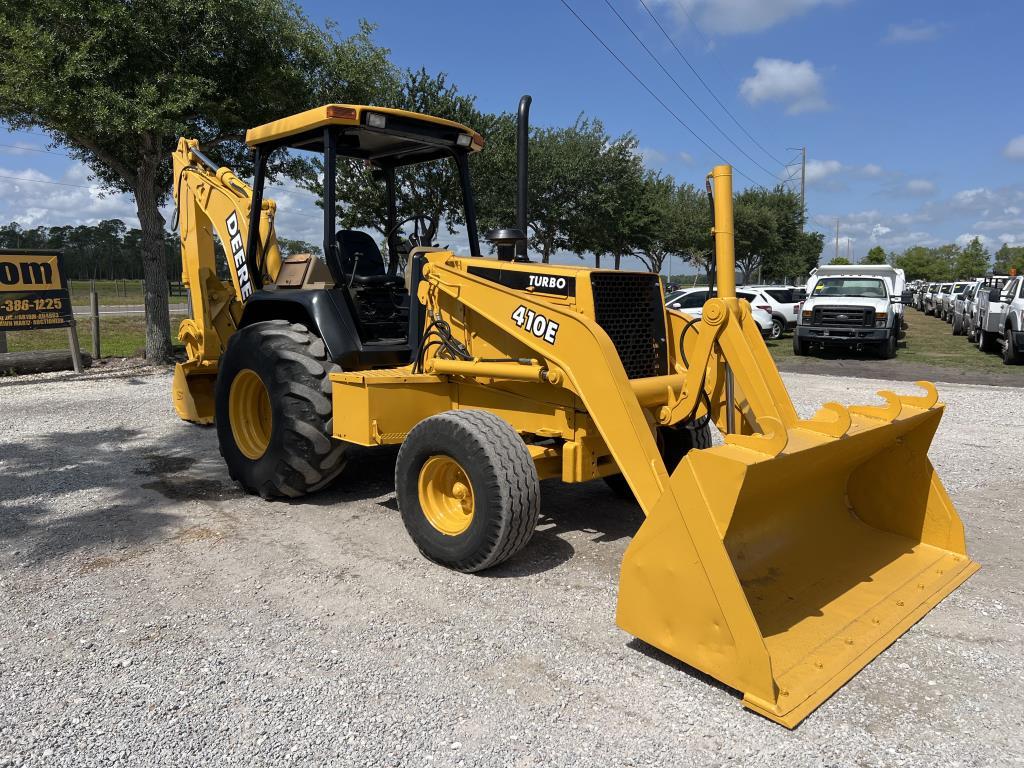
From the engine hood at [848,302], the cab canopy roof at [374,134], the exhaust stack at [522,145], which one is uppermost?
the cab canopy roof at [374,134]

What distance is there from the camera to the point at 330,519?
540cm

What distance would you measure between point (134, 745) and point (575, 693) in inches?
66.6

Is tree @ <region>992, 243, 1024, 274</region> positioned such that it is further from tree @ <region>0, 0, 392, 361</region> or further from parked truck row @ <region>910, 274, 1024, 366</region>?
tree @ <region>0, 0, 392, 361</region>

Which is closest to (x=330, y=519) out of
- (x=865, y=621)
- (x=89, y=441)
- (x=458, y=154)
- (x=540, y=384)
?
(x=540, y=384)

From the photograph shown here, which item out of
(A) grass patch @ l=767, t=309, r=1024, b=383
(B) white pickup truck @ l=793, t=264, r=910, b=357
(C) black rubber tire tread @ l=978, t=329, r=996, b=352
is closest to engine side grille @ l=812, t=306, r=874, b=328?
(B) white pickup truck @ l=793, t=264, r=910, b=357

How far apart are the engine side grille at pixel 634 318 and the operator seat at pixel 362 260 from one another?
6.71 feet

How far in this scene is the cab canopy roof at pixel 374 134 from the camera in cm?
529

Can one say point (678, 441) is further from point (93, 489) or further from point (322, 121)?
point (93, 489)

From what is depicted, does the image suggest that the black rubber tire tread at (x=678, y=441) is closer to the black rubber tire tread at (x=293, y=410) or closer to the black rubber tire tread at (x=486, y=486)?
the black rubber tire tread at (x=486, y=486)

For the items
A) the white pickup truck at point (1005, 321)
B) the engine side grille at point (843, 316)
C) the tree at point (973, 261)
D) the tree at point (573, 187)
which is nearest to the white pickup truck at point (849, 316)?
the engine side grille at point (843, 316)

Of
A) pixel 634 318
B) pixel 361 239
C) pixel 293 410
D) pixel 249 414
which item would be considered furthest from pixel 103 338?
pixel 634 318

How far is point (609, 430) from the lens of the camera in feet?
13.0

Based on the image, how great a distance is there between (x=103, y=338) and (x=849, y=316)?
1796cm

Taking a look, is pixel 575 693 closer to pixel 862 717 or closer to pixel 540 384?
pixel 862 717
